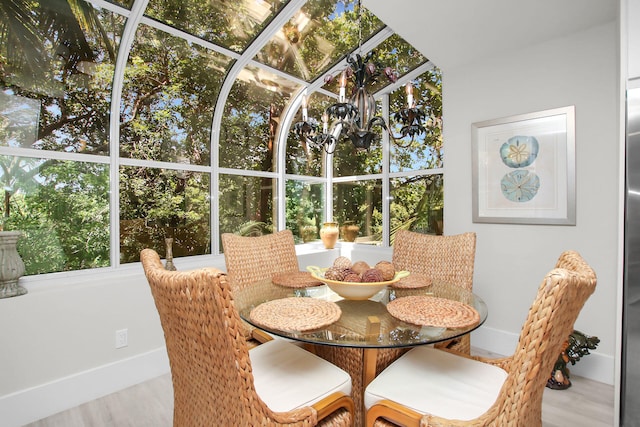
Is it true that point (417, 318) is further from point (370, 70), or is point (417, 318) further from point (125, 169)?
point (125, 169)

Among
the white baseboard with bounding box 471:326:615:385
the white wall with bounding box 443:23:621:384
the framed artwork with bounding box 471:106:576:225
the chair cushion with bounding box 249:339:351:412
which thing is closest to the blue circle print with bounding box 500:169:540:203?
the framed artwork with bounding box 471:106:576:225

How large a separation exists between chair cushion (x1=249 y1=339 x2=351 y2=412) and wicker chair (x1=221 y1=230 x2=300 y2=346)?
544 mm

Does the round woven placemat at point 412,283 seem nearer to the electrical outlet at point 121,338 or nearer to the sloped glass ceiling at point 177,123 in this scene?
the sloped glass ceiling at point 177,123

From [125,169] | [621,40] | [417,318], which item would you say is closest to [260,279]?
[417,318]

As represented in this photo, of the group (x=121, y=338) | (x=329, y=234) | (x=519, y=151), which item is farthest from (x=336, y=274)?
(x=329, y=234)

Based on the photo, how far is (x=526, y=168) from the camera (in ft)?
8.56

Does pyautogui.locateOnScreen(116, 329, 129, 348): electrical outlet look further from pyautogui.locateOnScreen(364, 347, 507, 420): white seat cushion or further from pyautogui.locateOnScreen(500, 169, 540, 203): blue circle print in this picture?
pyautogui.locateOnScreen(500, 169, 540, 203): blue circle print

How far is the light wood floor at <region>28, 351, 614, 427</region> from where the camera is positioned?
189cm

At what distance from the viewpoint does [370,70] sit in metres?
1.93

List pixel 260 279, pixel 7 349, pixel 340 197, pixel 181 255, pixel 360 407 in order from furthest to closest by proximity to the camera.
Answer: pixel 340 197 < pixel 181 255 < pixel 260 279 < pixel 7 349 < pixel 360 407

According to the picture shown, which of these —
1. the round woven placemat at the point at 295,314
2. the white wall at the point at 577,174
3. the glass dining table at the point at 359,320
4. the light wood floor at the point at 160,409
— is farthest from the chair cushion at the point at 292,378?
the white wall at the point at 577,174

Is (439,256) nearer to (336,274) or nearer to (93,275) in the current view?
(336,274)

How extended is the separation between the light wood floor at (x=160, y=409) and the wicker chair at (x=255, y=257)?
2.80 ft

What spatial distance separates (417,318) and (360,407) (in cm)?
63
